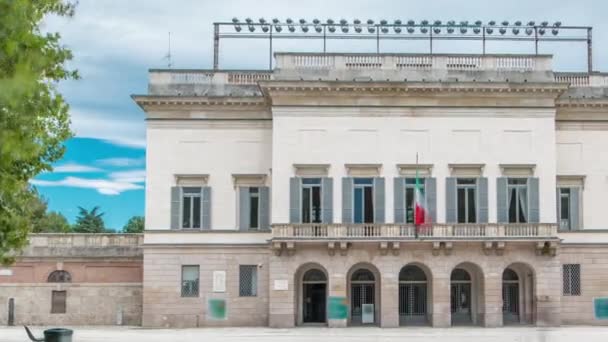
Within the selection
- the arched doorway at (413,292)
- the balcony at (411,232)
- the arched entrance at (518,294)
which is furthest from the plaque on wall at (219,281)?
the arched entrance at (518,294)

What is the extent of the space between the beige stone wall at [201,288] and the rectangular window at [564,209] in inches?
537

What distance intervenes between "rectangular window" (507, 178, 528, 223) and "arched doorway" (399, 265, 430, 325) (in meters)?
4.97

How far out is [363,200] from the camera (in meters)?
41.8

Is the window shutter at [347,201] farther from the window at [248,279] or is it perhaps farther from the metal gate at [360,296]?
the window at [248,279]

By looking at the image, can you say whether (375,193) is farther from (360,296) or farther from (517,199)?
(517,199)

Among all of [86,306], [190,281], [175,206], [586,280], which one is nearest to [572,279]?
[586,280]

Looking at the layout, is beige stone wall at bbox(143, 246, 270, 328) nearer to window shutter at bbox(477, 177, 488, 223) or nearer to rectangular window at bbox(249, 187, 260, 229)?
rectangular window at bbox(249, 187, 260, 229)

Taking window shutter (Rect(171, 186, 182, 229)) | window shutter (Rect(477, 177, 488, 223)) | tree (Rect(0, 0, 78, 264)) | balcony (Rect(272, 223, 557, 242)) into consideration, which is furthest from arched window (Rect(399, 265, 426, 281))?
tree (Rect(0, 0, 78, 264))

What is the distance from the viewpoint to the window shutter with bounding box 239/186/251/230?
42969 mm

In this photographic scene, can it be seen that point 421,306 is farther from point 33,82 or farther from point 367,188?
point 33,82

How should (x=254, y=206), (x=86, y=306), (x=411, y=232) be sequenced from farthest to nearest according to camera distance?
(x=86, y=306) → (x=254, y=206) → (x=411, y=232)

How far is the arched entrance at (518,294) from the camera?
4266cm

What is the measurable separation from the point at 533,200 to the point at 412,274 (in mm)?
6481

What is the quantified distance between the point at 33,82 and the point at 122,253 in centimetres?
3162
